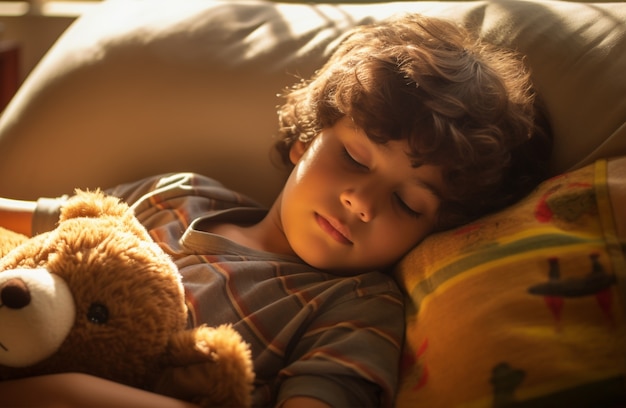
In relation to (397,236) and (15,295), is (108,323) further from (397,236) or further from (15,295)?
(397,236)

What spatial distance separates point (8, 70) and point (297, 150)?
3.55ft

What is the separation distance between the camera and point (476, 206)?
972 millimetres

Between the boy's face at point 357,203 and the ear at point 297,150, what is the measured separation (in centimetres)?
7

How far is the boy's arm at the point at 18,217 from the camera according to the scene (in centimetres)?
110

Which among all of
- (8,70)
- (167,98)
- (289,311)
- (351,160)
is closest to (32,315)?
(289,311)

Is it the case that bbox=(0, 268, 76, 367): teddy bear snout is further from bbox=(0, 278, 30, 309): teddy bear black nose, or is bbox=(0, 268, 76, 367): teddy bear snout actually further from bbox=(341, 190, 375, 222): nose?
bbox=(341, 190, 375, 222): nose

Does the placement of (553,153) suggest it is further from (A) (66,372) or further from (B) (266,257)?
(A) (66,372)

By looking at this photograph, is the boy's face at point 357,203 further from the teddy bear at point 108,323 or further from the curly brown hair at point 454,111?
the teddy bear at point 108,323

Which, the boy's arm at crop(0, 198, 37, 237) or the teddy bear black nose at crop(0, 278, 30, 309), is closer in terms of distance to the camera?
the teddy bear black nose at crop(0, 278, 30, 309)

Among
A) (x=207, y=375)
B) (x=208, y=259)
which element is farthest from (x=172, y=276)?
(x=208, y=259)

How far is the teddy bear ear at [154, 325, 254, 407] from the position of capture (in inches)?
28.2

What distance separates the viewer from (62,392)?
0.72 meters

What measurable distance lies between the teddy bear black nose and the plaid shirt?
0.93 ft

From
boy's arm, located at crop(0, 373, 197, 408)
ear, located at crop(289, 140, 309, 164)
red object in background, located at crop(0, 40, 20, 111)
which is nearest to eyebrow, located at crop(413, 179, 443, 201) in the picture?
ear, located at crop(289, 140, 309, 164)
